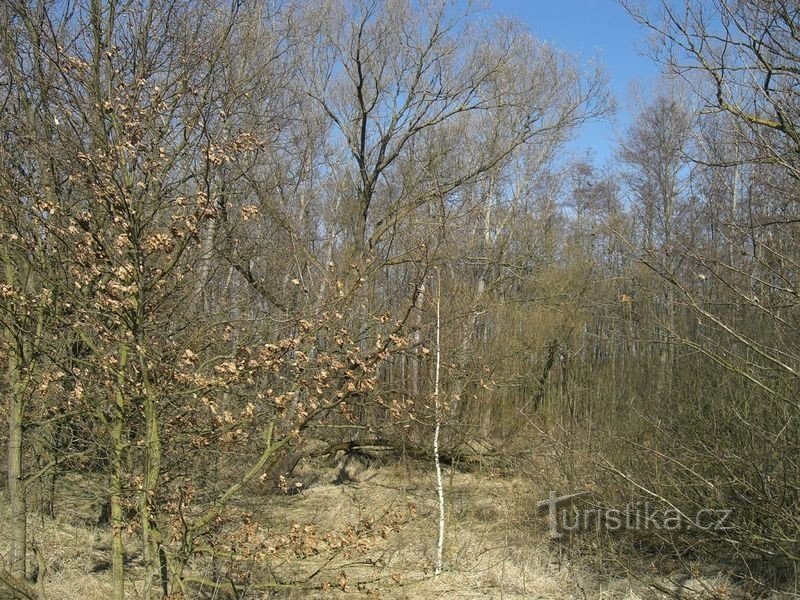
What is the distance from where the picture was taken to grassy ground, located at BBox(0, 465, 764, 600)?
4.98 meters

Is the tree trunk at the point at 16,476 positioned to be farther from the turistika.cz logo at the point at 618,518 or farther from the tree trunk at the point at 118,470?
the turistika.cz logo at the point at 618,518

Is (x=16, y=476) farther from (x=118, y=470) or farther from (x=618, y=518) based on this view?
(x=618, y=518)

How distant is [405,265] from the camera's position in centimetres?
1214

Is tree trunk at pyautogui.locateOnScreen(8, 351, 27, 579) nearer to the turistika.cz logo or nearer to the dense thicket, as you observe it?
the dense thicket

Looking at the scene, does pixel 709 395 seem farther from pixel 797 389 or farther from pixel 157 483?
pixel 157 483

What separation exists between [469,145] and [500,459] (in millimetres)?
6570

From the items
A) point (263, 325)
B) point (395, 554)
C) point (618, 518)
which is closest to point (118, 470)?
point (263, 325)

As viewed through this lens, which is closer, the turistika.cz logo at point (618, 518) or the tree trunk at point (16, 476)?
the tree trunk at point (16, 476)

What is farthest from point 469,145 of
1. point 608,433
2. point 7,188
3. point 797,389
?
point 7,188

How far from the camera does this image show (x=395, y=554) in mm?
8578

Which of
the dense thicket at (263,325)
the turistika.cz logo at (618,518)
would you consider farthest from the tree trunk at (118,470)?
the turistika.cz logo at (618,518)

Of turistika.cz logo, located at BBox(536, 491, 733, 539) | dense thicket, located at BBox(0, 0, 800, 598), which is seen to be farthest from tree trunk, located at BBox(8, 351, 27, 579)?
turistika.cz logo, located at BBox(536, 491, 733, 539)

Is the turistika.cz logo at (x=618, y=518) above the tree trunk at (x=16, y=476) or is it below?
below

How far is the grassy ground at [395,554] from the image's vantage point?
16.3 feet
